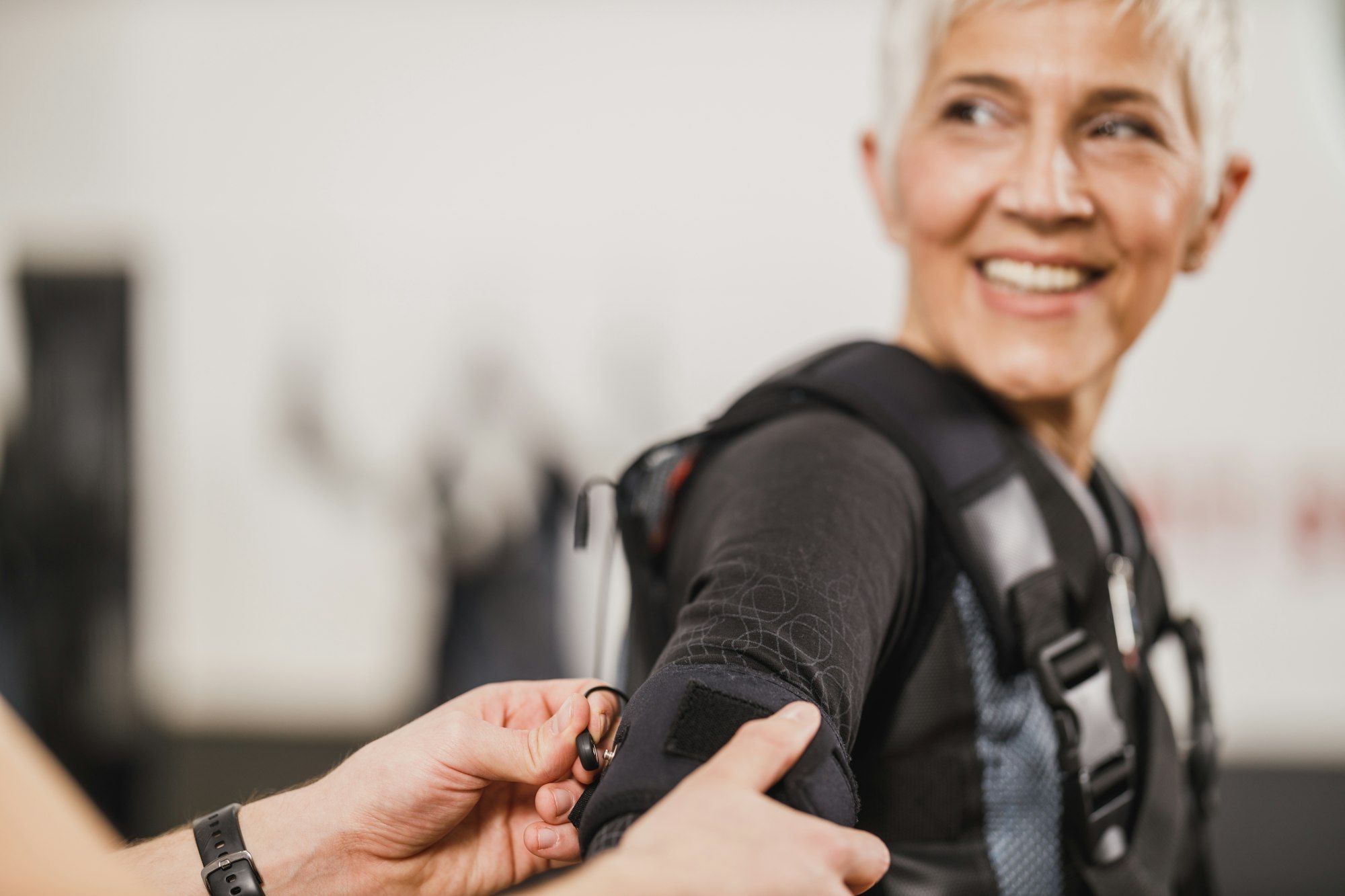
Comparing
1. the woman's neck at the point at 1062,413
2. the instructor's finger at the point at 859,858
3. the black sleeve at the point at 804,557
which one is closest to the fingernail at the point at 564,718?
the black sleeve at the point at 804,557

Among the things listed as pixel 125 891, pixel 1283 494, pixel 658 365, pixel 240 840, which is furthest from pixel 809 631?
pixel 1283 494

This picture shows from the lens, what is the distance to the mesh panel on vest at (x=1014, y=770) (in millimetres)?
839

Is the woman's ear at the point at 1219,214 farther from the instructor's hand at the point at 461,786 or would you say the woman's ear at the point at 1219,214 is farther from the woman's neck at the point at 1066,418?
the instructor's hand at the point at 461,786

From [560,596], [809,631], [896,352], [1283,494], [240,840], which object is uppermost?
[896,352]

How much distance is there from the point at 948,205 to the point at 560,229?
92.8 inches

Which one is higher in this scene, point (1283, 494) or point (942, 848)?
point (942, 848)

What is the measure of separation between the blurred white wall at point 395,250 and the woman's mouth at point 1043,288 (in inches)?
84.6

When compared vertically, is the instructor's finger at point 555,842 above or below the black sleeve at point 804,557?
below

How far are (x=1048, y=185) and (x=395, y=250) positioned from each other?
2639mm

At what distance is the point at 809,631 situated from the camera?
0.64m

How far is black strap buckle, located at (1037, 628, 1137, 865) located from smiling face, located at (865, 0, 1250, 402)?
273 mm

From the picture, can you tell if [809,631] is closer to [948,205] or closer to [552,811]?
[552,811]

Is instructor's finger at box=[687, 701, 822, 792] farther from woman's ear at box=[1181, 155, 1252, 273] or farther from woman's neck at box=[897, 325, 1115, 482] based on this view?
woman's ear at box=[1181, 155, 1252, 273]

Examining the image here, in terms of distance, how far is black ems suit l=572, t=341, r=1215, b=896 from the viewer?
0.66 metres
